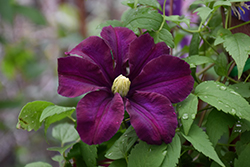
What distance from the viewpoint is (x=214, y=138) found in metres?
0.43

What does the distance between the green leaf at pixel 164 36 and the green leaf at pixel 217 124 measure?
0.16 metres

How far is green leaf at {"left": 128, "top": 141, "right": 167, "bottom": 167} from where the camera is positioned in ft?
1.25

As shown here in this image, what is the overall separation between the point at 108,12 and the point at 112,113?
10.9 ft

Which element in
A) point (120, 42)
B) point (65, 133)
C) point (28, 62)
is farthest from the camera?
point (28, 62)

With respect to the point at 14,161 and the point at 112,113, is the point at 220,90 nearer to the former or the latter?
the point at 112,113

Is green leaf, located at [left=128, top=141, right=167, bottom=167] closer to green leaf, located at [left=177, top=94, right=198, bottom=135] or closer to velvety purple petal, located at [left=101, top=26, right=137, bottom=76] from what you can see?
green leaf, located at [left=177, top=94, right=198, bottom=135]

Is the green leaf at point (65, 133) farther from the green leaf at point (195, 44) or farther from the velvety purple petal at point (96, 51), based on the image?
the green leaf at point (195, 44)

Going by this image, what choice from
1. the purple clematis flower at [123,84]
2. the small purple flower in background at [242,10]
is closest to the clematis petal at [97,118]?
the purple clematis flower at [123,84]

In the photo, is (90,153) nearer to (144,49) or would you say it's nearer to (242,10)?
(144,49)

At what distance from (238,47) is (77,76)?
0.99 feet

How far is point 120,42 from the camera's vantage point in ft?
1.58

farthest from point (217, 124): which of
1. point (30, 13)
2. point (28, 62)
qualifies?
point (28, 62)

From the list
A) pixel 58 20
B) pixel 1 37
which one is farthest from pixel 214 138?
pixel 58 20

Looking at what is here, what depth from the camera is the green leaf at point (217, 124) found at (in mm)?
431
